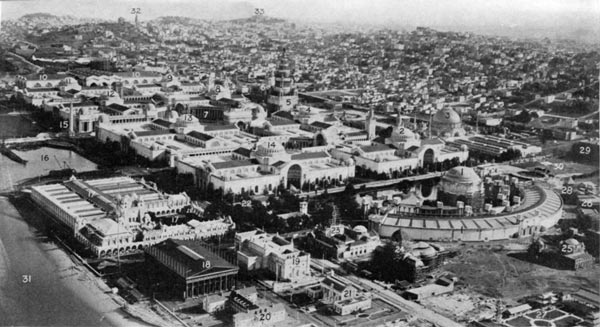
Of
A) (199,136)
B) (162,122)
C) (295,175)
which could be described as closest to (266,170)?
(295,175)

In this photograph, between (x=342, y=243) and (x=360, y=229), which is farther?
(x=360, y=229)

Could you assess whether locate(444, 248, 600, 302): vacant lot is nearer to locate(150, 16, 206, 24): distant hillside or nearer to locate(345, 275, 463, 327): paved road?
locate(345, 275, 463, 327): paved road

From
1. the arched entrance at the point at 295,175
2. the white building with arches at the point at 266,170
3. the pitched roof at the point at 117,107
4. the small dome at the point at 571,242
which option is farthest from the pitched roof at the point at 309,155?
the pitched roof at the point at 117,107

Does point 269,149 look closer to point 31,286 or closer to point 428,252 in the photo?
point 428,252

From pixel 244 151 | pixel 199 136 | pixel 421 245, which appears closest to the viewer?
pixel 421 245

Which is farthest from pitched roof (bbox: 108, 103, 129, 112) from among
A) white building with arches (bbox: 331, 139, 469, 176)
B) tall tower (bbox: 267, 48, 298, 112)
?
white building with arches (bbox: 331, 139, 469, 176)

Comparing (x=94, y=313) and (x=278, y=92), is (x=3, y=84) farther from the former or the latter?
(x=94, y=313)

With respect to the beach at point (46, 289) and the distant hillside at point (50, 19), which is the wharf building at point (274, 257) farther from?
the distant hillside at point (50, 19)
